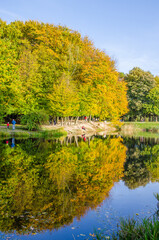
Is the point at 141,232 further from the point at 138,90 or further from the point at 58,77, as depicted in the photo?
the point at 138,90

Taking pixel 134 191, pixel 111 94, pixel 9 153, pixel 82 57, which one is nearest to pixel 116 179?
pixel 134 191

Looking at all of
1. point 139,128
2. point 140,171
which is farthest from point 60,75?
point 140,171

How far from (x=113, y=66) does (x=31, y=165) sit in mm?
40950

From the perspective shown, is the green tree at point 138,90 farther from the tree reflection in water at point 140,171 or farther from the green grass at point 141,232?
the green grass at point 141,232

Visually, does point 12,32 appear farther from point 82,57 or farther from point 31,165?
point 31,165

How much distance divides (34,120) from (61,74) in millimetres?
15457

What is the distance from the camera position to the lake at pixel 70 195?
24.8ft

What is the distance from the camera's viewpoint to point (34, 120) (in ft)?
116

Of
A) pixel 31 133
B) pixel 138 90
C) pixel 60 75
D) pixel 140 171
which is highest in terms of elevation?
pixel 138 90

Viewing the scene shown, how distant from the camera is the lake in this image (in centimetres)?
757

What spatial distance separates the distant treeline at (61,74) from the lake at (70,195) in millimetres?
23125

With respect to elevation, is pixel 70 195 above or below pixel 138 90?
below

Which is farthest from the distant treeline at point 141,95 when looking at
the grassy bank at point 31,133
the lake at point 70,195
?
the lake at point 70,195

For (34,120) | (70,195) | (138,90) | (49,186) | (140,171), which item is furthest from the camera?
(138,90)
